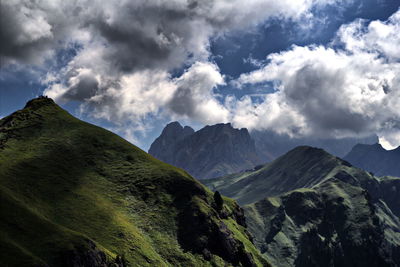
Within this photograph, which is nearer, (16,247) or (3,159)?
(16,247)

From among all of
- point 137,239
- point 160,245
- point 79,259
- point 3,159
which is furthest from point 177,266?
point 3,159

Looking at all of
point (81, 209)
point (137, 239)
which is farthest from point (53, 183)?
point (137, 239)

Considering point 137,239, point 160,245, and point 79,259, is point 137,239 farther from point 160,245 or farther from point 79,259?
point 79,259

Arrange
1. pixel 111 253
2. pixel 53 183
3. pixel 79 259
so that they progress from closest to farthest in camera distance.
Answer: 1. pixel 79 259
2. pixel 111 253
3. pixel 53 183

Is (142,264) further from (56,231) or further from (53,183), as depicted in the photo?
(53,183)

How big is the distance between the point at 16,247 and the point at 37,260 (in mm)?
7668

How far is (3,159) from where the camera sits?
196 m

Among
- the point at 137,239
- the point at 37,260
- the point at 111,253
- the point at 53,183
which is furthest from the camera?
the point at 53,183

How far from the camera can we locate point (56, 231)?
135000 mm

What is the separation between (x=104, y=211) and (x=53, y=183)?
97.5 ft

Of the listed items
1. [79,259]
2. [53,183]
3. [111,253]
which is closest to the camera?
[79,259]

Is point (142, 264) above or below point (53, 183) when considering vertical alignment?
below

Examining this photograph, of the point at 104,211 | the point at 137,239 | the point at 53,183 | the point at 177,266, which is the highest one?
the point at 53,183

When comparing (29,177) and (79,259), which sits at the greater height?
(29,177)
